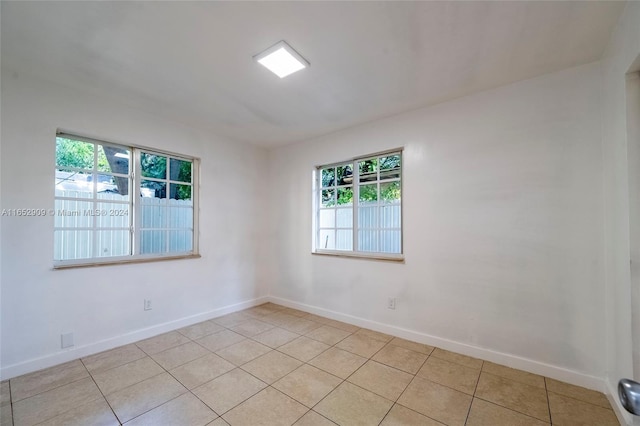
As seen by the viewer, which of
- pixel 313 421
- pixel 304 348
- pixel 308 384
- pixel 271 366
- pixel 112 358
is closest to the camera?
pixel 313 421

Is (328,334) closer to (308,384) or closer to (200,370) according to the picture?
(308,384)

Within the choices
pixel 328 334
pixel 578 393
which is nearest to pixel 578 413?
pixel 578 393

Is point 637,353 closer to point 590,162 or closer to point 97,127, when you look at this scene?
point 590,162

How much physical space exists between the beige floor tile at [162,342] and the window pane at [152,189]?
1.65m

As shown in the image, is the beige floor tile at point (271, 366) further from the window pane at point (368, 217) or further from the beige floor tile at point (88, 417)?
the window pane at point (368, 217)

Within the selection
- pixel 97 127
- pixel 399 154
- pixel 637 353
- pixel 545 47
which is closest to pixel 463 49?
pixel 545 47

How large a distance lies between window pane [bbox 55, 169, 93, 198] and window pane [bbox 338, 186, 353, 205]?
2877 millimetres

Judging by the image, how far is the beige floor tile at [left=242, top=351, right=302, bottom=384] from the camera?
2254 millimetres

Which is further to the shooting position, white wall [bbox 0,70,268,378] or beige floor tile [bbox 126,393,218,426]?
white wall [bbox 0,70,268,378]

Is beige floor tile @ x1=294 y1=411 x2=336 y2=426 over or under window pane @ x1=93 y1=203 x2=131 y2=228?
under

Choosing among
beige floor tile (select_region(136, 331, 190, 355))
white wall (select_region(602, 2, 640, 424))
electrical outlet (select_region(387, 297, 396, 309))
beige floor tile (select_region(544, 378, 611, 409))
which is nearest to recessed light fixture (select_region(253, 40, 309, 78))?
white wall (select_region(602, 2, 640, 424))

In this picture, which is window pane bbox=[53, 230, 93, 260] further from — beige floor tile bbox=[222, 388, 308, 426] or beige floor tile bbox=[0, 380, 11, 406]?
beige floor tile bbox=[222, 388, 308, 426]

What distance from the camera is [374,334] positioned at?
10.3 feet

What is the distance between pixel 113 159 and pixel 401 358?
12.2 ft
